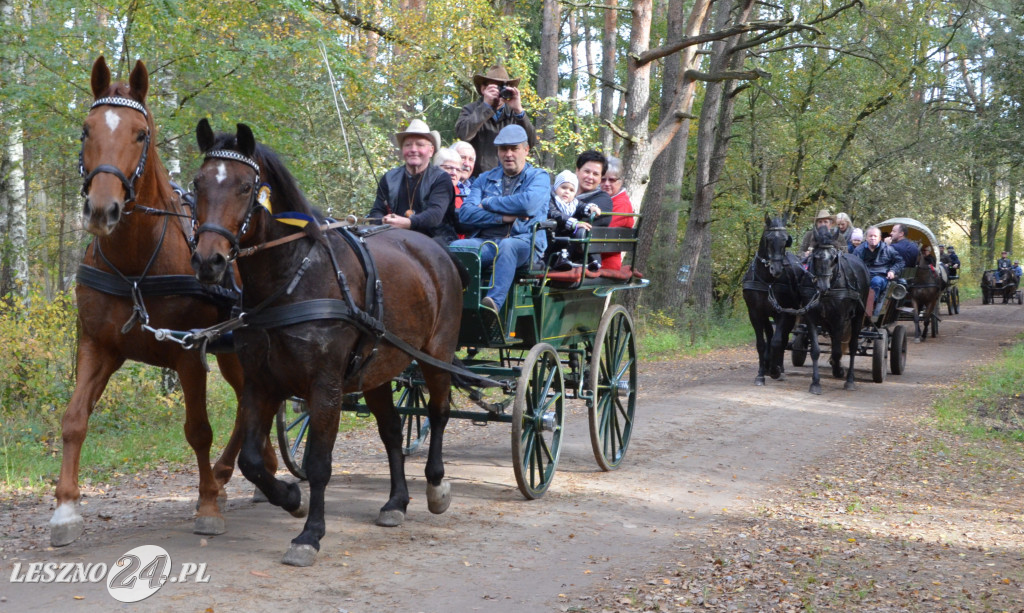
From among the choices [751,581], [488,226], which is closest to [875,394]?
[488,226]

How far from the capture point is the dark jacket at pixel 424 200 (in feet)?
21.5

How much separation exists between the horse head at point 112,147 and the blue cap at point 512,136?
8.78ft

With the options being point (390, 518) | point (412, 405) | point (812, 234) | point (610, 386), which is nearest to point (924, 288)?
point (812, 234)

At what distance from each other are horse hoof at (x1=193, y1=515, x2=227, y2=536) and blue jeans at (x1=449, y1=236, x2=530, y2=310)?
2.33m

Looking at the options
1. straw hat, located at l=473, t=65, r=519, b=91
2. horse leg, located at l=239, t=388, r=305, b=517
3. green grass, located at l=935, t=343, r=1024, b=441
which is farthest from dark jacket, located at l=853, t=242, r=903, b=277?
horse leg, located at l=239, t=388, r=305, b=517

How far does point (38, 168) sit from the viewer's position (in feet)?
48.6

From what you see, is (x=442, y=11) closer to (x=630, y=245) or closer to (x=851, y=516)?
(x=630, y=245)

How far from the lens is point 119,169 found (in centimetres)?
482

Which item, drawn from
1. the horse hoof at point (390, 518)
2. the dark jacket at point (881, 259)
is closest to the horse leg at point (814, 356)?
the dark jacket at point (881, 259)

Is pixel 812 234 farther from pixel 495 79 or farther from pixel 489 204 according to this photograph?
pixel 489 204

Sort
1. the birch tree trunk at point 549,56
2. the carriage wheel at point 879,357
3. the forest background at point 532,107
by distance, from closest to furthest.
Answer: the forest background at point 532,107
the carriage wheel at point 879,357
the birch tree trunk at point 549,56

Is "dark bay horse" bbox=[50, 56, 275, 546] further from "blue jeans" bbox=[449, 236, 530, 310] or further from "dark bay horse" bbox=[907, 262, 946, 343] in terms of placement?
"dark bay horse" bbox=[907, 262, 946, 343]

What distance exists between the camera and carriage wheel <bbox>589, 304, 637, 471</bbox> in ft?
25.4

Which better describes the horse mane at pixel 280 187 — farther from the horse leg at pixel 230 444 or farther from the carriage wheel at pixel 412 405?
the carriage wheel at pixel 412 405
